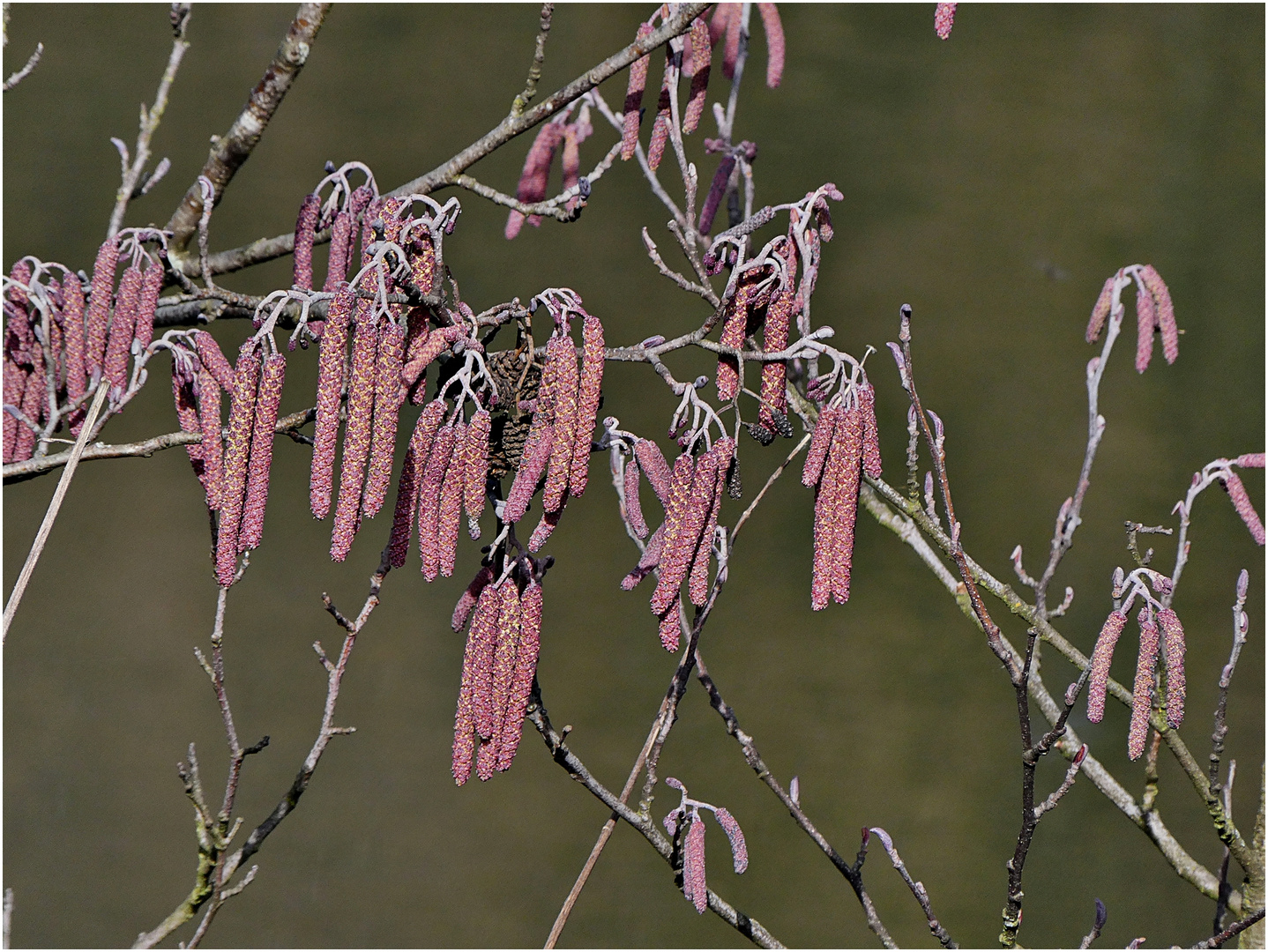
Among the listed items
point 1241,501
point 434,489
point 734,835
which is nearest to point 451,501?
point 434,489

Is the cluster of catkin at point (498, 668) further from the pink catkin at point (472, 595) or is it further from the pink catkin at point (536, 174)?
the pink catkin at point (536, 174)

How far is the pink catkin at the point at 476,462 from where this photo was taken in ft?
1.94

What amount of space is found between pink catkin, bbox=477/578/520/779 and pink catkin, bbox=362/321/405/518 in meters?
0.09

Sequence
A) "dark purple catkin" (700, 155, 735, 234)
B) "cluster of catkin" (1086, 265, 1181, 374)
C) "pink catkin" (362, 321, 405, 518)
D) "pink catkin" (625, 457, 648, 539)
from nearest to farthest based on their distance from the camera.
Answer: "pink catkin" (362, 321, 405, 518) → "pink catkin" (625, 457, 648, 539) → "cluster of catkin" (1086, 265, 1181, 374) → "dark purple catkin" (700, 155, 735, 234)

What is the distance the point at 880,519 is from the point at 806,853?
119 cm

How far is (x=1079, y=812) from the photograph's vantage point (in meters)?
1.96

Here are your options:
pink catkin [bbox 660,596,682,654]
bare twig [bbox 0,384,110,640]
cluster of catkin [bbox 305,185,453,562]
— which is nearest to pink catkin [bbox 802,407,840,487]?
pink catkin [bbox 660,596,682,654]

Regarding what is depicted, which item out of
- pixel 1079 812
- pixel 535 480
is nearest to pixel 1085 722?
pixel 1079 812

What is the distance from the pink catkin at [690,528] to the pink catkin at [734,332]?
0.19 ft

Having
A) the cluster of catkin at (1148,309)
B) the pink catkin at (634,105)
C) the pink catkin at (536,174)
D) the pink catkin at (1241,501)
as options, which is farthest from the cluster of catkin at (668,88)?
the pink catkin at (1241,501)

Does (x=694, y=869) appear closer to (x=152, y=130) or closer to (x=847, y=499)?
(x=847, y=499)

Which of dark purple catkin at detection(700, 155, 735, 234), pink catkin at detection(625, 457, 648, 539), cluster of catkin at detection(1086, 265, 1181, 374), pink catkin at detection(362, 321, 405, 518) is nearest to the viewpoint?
pink catkin at detection(362, 321, 405, 518)

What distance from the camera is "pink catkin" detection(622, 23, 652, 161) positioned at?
85cm

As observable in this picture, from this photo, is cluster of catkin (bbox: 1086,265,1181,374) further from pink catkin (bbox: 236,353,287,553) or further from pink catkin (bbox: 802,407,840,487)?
pink catkin (bbox: 236,353,287,553)
